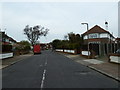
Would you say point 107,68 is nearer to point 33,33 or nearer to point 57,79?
point 57,79

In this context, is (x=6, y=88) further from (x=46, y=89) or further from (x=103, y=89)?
(x=103, y=89)

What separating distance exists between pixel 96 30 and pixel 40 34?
104 ft

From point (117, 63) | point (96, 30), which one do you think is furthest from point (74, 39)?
point (117, 63)

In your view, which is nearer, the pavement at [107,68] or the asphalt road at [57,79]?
the asphalt road at [57,79]

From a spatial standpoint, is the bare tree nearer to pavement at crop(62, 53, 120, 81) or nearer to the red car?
the red car

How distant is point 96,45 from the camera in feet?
109

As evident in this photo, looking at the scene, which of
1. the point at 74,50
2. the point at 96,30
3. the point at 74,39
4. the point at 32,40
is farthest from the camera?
the point at 32,40

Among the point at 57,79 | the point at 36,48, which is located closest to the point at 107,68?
the point at 57,79

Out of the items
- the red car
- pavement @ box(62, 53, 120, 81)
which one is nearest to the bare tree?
the red car

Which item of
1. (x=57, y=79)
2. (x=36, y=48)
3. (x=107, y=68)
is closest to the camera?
(x=57, y=79)

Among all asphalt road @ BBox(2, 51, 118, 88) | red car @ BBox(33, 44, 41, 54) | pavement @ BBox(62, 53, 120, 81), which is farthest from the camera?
red car @ BBox(33, 44, 41, 54)

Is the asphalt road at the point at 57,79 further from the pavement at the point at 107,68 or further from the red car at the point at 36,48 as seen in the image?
the red car at the point at 36,48

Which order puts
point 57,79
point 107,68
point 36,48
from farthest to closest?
point 36,48 → point 107,68 → point 57,79

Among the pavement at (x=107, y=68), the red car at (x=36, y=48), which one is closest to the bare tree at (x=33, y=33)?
the red car at (x=36, y=48)
